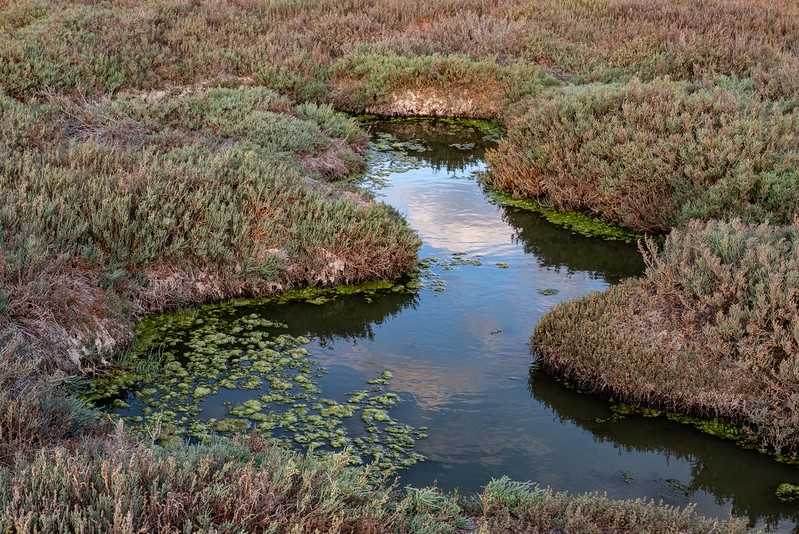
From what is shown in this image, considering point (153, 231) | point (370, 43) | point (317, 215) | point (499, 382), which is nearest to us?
point (499, 382)

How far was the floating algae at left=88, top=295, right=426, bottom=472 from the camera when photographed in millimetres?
7004

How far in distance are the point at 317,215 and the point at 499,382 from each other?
351 centimetres

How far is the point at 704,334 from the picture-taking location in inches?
305

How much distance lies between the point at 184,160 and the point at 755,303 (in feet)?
25.4

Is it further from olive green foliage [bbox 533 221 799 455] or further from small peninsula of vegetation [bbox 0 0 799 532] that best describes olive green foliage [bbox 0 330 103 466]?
olive green foliage [bbox 533 221 799 455]

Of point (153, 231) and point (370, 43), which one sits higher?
point (370, 43)

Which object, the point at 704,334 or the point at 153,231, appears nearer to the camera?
the point at 704,334

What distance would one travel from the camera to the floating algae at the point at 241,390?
700 cm

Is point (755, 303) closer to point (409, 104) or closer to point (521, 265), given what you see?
point (521, 265)

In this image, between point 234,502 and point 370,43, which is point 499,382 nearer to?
point 234,502

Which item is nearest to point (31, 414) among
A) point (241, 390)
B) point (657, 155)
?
point (241, 390)

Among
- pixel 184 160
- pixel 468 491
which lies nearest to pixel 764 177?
pixel 468 491

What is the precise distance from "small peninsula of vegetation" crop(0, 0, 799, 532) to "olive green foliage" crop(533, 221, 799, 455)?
0.09 feet

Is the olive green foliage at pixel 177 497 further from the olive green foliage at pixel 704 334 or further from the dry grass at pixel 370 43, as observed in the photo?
the dry grass at pixel 370 43
